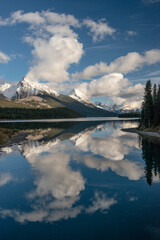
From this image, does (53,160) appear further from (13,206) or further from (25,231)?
(25,231)

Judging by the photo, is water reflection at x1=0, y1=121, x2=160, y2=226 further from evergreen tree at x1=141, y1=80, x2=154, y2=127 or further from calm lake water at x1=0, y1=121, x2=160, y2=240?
evergreen tree at x1=141, y1=80, x2=154, y2=127

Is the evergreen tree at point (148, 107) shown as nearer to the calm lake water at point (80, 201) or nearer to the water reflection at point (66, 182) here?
the water reflection at point (66, 182)

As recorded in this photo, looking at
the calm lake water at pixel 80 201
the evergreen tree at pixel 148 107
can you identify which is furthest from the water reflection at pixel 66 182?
the evergreen tree at pixel 148 107

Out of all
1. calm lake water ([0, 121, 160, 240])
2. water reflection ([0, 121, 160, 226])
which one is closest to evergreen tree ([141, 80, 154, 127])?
water reflection ([0, 121, 160, 226])

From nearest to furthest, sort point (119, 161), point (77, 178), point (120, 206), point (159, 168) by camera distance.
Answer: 1. point (120, 206)
2. point (77, 178)
3. point (159, 168)
4. point (119, 161)

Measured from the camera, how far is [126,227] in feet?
44.9

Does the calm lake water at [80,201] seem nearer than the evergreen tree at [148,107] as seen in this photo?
Yes

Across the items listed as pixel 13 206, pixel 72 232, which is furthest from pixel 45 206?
pixel 72 232

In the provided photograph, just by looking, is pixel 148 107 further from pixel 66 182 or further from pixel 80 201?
pixel 80 201

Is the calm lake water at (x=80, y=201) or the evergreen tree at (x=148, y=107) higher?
the evergreen tree at (x=148, y=107)

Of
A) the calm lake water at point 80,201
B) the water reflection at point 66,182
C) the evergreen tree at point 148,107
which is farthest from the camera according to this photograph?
the evergreen tree at point 148,107

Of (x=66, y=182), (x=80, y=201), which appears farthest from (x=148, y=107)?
(x=80, y=201)

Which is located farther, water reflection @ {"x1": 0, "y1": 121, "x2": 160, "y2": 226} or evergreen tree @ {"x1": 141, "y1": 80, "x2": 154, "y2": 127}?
evergreen tree @ {"x1": 141, "y1": 80, "x2": 154, "y2": 127}

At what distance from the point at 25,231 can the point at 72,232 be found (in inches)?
139
